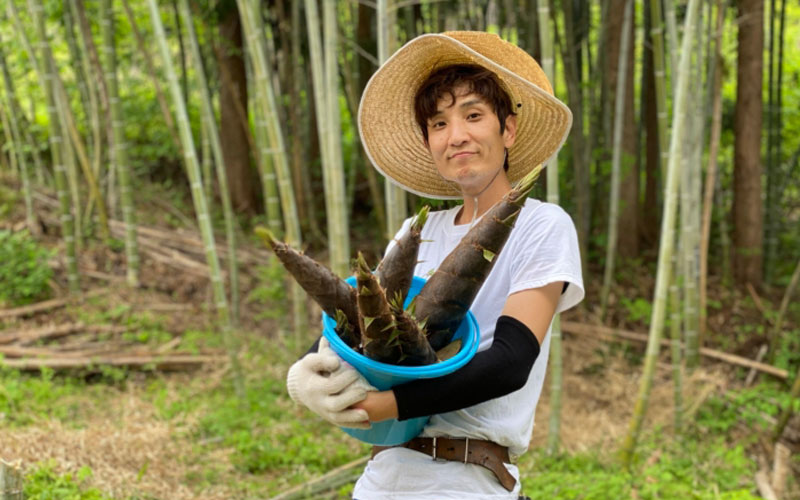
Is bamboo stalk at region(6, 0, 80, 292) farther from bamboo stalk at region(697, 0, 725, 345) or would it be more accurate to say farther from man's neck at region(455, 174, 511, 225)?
bamboo stalk at region(697, 0, 725, 345)

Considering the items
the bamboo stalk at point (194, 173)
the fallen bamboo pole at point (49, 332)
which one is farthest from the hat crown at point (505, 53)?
the fallen bamboo pole at point (49, 332)

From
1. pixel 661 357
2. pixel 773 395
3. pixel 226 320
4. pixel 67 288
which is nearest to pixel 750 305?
pixel 661 357

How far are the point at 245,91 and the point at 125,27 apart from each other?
149 centimetres

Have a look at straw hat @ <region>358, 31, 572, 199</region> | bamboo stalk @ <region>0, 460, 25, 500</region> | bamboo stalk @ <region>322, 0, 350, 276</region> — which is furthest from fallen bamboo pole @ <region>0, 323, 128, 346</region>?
straw hat @ <region>358, 31, 572, 199</region>

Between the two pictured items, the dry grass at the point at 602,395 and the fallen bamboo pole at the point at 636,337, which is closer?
the dry grass at the point at 602,395

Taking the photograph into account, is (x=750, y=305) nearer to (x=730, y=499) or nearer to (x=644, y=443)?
(x=644, y=443)

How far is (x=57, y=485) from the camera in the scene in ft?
8.20

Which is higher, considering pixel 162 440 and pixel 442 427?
pixel 442 427

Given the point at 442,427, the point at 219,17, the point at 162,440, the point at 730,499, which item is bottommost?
the point at 730,499

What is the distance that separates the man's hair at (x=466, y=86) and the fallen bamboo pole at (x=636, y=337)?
464 centimetres

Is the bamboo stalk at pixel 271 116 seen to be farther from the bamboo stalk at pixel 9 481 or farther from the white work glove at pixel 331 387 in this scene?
the white work glove at pixel 331 387

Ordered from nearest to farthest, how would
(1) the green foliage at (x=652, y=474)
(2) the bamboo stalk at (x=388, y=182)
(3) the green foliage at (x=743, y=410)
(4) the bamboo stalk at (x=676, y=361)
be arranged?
(2) the bamboo stalk at (x=388, y=182) → (1) the green foliage at (x=652, y=474) → (4) the bamboo stalk at (x=676, y=361) → (3) the green foliage at (x=743, y=410)

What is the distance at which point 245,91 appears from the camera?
297 inches

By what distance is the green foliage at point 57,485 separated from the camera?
241 cm
